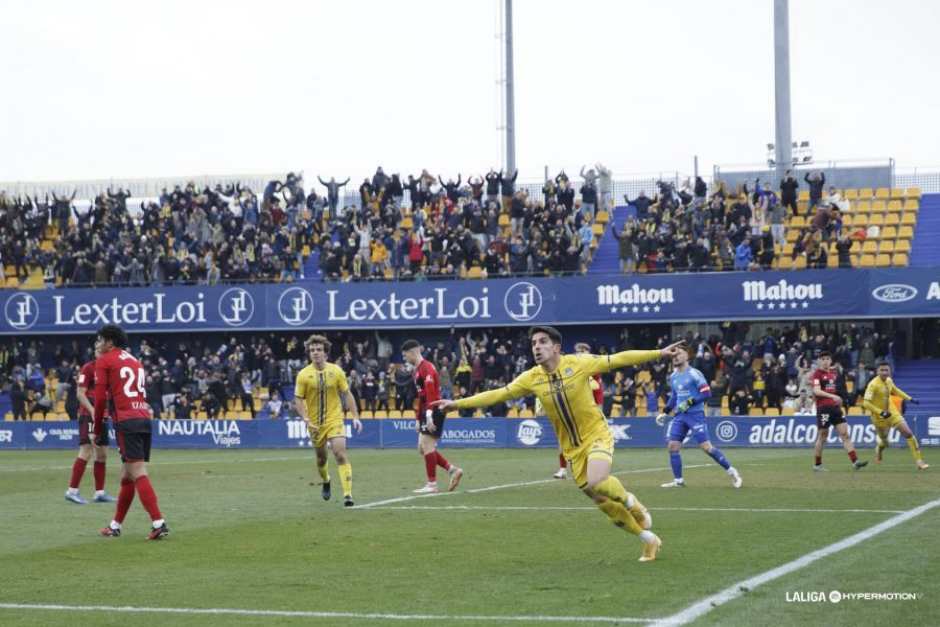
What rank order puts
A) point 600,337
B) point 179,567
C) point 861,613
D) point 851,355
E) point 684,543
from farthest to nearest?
point 600,337 < point 851,355 < point 684,543 < point 179,567 < point 861,613

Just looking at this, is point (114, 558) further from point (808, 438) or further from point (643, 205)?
point (643, 205)

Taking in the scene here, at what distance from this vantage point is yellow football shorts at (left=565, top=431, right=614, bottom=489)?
41.7 feet

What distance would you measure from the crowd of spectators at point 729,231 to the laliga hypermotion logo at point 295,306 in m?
10.4

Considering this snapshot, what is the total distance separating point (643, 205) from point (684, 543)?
34.1 meters

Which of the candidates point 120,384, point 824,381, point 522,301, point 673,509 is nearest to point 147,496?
point 120,384

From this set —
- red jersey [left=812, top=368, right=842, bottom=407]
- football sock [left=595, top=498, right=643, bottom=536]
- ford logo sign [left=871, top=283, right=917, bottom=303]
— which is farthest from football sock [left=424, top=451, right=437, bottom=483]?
ford logo sign [left=871, top=283, right=917, bottom=303]

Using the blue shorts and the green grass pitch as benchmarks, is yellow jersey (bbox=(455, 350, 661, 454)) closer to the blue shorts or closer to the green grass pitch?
the green grass pitch

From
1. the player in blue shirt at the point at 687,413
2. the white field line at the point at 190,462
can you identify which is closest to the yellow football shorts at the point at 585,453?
the player in blue shirt at the point at 687,413

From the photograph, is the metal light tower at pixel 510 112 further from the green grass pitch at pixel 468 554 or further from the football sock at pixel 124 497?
the football sock at pixel 124 497

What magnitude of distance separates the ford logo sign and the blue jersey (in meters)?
22.0

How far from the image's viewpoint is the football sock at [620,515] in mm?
12531

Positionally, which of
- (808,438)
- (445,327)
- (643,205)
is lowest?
(808,438)

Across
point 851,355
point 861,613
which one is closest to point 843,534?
point 861,613

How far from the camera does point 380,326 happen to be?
1839 inches
